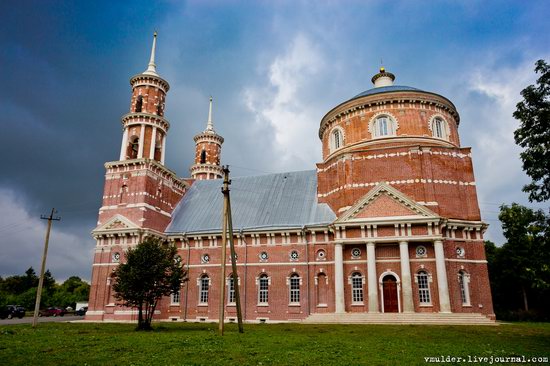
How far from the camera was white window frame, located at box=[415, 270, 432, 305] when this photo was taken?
32.3 m

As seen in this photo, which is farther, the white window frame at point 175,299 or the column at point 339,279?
the white window frame at point 175,299

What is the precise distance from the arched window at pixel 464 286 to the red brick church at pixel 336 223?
0.11 metres

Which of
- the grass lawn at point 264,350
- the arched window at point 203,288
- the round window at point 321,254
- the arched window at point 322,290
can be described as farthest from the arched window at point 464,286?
the arched window at point 203,288

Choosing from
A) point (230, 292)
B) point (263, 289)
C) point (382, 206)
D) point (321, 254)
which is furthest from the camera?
point (230, 292)

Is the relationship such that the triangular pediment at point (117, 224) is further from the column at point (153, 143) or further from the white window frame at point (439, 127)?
the white window frame at point (439, 127)

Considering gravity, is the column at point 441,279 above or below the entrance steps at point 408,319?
above

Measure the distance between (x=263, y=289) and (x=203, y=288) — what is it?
6.41 meters

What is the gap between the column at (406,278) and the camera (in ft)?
102

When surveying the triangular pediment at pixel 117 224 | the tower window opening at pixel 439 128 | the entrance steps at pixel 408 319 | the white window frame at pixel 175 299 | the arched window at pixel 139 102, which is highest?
the arched window at pixel 139 102

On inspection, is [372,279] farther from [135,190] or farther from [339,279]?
[135,190]

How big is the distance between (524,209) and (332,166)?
23.8 meters

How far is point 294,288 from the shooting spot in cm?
3619

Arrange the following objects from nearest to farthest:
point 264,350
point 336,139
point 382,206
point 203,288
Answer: point 264,350
point 382,206
point 203,288
point 336,139

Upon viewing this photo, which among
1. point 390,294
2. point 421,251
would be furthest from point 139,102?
point 421,251
